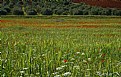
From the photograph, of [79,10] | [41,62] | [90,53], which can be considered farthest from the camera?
[79,10]

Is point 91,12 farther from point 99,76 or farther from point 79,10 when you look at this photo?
point 99,76

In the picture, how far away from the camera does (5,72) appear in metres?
10.1

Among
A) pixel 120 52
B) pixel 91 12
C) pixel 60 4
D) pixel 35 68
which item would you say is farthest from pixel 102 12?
pixel 35 68

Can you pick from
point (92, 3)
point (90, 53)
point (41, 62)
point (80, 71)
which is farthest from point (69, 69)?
point (92, 3)

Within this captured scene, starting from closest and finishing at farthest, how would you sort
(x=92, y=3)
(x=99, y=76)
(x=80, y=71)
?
(x=99, y=76) → (x=80, y=71) → (x=92, y=3)

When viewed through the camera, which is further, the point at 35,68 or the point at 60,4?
the point at 60,4

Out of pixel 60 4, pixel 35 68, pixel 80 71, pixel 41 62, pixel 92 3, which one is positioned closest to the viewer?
pixel 80 71

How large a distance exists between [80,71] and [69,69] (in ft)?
2.30

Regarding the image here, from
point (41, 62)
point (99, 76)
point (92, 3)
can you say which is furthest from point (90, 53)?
point (92, 3)

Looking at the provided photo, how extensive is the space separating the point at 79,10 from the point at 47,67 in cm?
8917

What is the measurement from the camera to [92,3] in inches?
5207

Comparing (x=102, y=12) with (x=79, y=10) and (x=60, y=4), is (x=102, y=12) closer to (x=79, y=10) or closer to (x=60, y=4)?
(x=79, y=10)

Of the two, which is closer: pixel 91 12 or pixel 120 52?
pixel 120 52

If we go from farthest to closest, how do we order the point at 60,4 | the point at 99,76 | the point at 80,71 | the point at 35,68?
the point at 60,4
the point at 35,68
the point at 80,71
the point at 99,76
